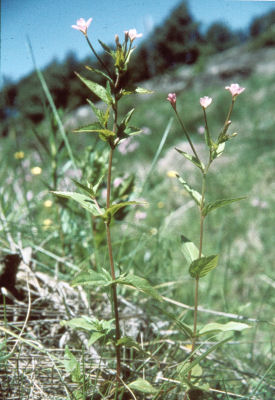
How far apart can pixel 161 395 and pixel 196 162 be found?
0.66 metres

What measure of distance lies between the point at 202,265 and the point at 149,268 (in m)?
0.90

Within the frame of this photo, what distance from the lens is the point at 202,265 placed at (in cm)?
92

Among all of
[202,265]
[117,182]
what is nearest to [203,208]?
[202,265]

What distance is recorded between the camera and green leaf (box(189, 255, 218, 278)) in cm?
90

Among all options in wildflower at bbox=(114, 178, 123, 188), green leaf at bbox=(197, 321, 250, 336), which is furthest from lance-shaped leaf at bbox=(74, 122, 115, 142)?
wildflower at bbox=(114, 178, 123, 188)

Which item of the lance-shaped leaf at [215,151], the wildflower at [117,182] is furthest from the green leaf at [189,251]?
the wildflower at [117,182]

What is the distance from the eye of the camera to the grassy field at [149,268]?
1.09 m

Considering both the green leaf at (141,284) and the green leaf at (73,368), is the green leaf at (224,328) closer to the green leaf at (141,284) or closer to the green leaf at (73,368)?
the green leaf at (141,284)

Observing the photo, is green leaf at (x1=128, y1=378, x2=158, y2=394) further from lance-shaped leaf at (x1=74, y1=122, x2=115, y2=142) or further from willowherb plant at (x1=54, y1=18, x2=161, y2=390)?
lance-shaped leaf at (x1=74, y1=122, x2=115, y2=142)

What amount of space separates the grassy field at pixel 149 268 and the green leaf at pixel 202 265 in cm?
13

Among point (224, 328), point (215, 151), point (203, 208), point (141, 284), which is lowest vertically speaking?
point (224, 328)

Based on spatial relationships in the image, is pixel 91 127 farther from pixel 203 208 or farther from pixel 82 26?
pixel 203 208

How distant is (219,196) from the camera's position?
3.78 metres

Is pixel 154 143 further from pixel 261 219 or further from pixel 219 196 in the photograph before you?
pixel 261 219
